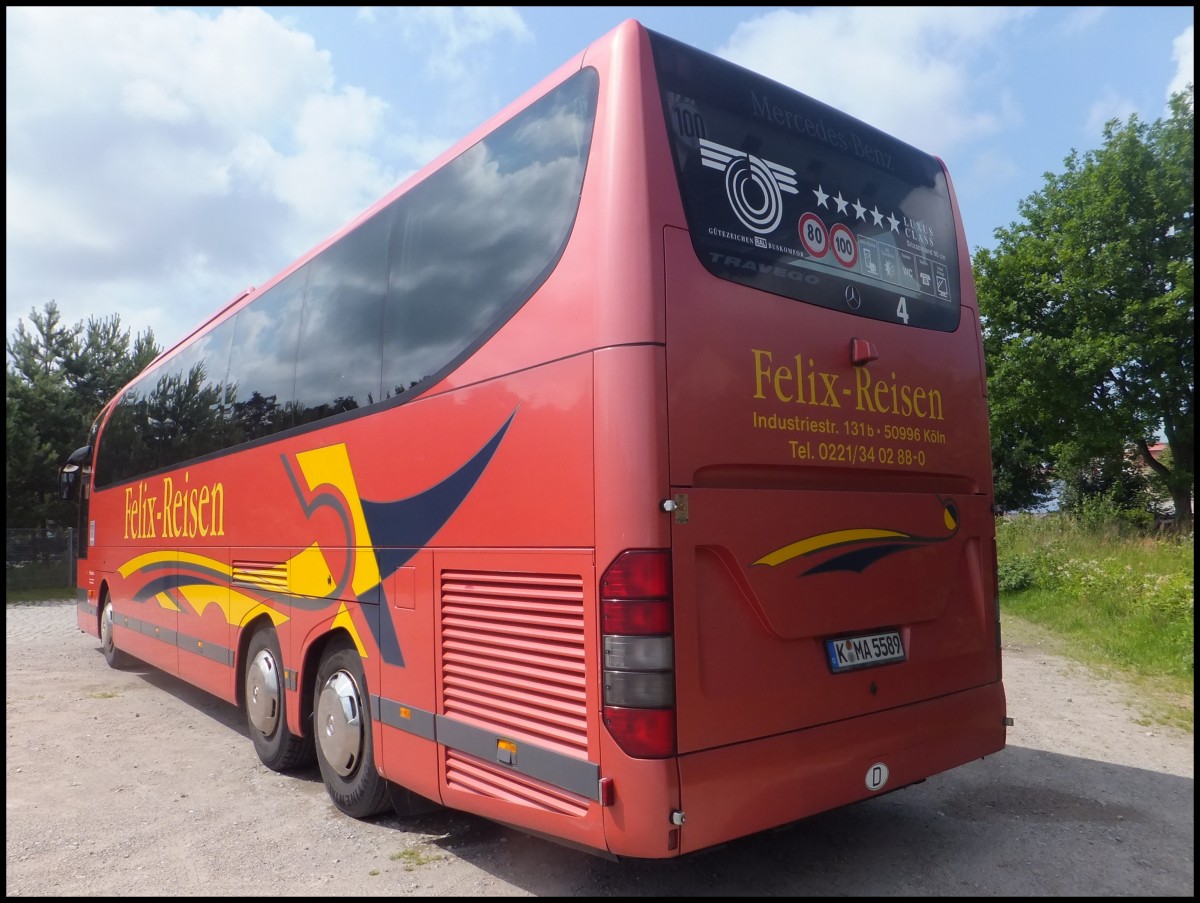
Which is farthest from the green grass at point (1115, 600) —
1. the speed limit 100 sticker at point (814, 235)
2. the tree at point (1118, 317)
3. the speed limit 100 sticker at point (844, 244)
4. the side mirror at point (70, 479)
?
the side mirror at point (70, 479)

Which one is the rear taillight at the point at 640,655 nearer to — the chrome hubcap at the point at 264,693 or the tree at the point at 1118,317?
the chrome hubcap at the point at 264,693

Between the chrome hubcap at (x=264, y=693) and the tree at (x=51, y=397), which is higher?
the tree at (x=51, y=397)

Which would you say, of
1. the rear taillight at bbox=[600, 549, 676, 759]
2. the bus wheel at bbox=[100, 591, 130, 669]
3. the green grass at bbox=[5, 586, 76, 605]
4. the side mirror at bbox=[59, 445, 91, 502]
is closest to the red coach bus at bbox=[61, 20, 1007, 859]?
the rear taillight at bbox=[600, 549, 676, 759]

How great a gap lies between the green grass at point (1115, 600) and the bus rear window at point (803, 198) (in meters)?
5.23

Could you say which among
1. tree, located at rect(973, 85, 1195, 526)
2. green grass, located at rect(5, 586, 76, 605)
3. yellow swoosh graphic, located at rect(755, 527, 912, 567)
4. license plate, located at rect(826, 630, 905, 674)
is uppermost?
tree, located at rect(973, 85, 1195, 526)

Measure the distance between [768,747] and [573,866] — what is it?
1.41m

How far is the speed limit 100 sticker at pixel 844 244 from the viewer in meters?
4.41

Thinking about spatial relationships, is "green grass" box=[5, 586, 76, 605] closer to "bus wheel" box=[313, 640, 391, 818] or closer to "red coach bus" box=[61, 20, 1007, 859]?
"bus wheel" box=[313, 640, 391, 818]

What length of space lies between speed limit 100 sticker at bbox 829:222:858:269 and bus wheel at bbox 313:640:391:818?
3.51 meters

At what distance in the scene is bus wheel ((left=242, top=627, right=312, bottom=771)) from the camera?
6.17 metres

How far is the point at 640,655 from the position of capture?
3408 mm

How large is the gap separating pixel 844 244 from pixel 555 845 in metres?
3.50

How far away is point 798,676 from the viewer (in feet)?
12.6

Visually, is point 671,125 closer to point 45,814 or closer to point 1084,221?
point 45,814
